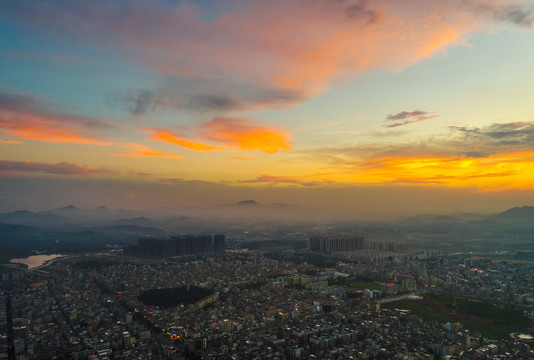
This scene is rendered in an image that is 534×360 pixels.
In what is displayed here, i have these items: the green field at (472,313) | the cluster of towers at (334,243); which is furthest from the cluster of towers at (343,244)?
the green field at (472,313)

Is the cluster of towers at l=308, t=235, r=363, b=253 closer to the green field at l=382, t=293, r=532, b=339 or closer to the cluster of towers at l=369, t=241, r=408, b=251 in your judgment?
the cluster of towers at l=369, t=241, r=408, b=251

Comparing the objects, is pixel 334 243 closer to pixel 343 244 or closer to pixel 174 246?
pixel 343 244

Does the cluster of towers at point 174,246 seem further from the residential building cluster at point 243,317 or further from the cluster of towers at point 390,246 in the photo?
the cluster of towers at point 390,246

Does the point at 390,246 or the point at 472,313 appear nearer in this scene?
the point at 472,313

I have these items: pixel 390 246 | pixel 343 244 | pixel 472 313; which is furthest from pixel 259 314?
pixel 390 246

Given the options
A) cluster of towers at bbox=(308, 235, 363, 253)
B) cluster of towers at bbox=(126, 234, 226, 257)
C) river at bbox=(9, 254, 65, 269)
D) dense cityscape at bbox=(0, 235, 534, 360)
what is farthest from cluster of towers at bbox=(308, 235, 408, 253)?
river at bbox=(9, 254, 65, 269)

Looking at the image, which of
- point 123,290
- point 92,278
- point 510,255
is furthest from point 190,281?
point 510,255
